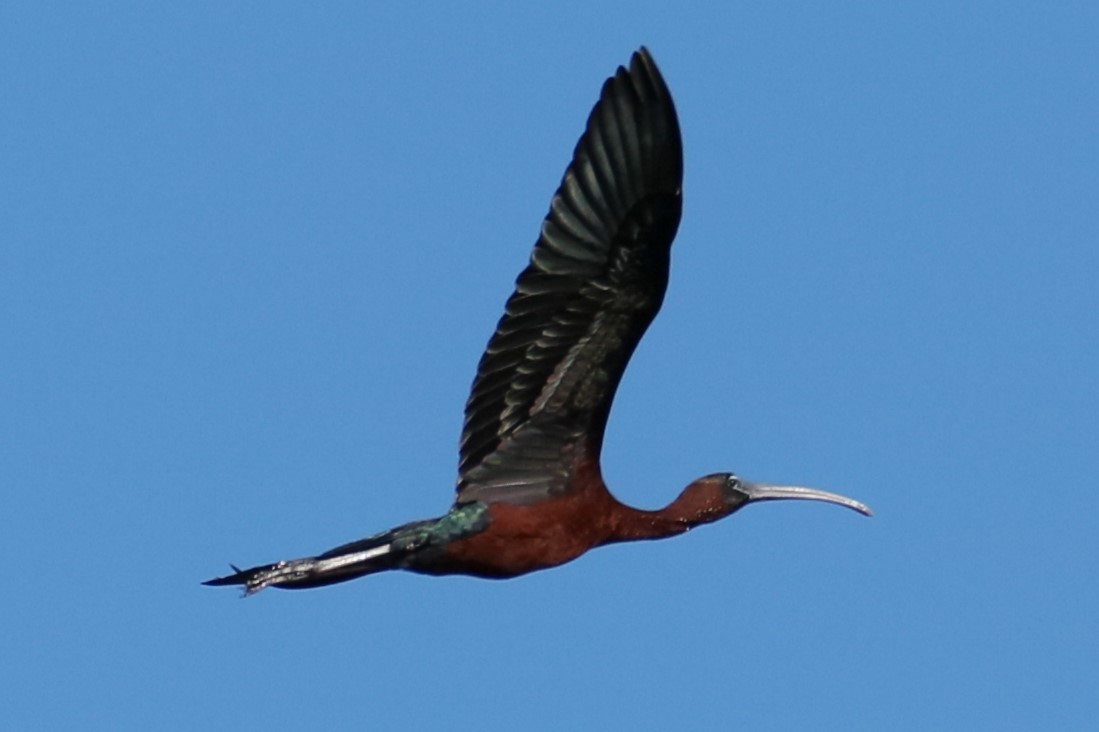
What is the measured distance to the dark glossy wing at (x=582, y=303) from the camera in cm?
1873

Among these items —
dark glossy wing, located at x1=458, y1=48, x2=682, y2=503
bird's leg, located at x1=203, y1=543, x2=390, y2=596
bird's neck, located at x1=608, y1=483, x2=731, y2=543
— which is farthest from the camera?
bird's neck, located at x1=608, y1=483, x2=731, y2=543

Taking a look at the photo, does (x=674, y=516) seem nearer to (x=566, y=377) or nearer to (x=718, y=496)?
(x=718, y=496)

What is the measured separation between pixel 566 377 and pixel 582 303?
30.1 inches

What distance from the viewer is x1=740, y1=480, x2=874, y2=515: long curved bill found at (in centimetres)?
2172

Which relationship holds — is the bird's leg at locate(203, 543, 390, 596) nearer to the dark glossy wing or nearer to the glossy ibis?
the glossy ibis

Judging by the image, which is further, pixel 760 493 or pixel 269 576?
pixel 760 493

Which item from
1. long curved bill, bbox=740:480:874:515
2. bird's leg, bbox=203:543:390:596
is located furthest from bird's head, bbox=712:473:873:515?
bird's leg, bbox=203:543:390:596

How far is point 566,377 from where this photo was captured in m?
19.8

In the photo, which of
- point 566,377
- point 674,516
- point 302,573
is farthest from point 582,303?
point 302,573

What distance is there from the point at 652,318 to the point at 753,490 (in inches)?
118

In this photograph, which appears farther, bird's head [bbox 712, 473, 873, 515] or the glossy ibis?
bird's head [bbox 712, 473, 873, 515]

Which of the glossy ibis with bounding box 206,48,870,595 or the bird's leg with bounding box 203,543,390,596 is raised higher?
the glossy ibis with bounding box 206,48,870,595

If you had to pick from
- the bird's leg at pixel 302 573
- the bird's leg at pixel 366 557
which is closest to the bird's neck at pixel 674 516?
the bird's leg at pixel 366 557

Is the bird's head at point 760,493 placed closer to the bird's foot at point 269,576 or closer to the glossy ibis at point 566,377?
the glossy ibis at point 566,377
